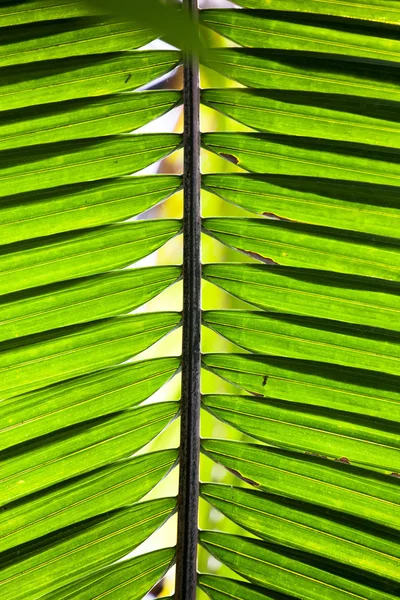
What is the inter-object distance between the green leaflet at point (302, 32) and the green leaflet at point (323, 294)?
291 mm

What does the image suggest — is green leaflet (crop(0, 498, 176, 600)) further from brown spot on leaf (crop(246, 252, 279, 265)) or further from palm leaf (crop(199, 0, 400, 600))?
brown spot on leaf (crop(246, 252, 279, 265))

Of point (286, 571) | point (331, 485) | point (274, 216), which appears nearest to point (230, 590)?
point (286, 571)

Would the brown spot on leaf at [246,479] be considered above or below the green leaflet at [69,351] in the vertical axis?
below

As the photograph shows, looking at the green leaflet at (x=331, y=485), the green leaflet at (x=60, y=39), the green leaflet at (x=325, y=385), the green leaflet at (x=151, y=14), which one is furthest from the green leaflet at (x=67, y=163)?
the green leaflet at (x=151, y=14)

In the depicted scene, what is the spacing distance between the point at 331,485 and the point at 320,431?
0.08m

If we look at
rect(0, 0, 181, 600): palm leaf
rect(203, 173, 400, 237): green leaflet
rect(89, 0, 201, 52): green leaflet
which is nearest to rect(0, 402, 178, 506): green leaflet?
rect(0, 0, 181, 600): palm leaf

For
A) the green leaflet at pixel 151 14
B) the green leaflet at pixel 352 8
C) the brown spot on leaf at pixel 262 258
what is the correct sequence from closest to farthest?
the green leaflet at pixel 151 14 → the green leaflet at pixel 352 8 → the brown spot on leaf at pixel 262 258

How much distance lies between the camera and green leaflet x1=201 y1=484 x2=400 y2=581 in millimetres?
821

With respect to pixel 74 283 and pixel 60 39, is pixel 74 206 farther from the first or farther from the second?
pixel 60 39

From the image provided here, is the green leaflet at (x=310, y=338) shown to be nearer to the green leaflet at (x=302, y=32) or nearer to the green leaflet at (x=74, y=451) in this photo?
the green leaflet at (x=74, y=451)

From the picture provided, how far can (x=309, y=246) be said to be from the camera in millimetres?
807

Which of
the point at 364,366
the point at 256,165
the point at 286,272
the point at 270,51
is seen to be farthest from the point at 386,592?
the point at 270,51

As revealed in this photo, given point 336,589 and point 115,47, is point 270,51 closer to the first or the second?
point 115,47

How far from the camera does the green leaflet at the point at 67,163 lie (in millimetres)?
768
